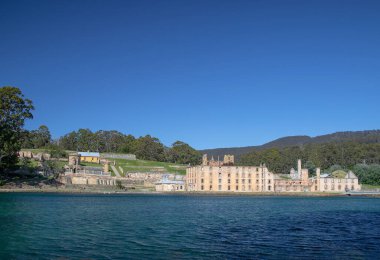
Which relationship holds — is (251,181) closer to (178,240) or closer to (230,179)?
(230,179)

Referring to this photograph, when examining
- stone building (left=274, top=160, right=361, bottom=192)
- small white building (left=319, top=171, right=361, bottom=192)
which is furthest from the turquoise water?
small white building (left=319, top=171, right=361, bottom=192)

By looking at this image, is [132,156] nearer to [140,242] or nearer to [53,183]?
[53,183]

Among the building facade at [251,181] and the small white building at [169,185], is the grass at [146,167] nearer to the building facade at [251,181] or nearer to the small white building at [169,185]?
the small white building at [169,185]

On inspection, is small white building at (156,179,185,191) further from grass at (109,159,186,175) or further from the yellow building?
the yellow building

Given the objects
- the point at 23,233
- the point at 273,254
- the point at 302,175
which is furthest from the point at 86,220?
the point at 302,175

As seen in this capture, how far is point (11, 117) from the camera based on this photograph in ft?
312

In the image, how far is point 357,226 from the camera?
131ft

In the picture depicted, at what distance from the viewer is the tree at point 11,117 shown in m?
94.1

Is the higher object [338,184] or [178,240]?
[338,184]

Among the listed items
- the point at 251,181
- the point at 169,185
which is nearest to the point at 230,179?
the point at 251,181

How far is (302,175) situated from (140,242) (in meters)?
128

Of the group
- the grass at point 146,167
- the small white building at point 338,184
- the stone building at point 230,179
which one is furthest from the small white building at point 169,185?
the small white building at point 338,184

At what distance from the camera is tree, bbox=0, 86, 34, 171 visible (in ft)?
309

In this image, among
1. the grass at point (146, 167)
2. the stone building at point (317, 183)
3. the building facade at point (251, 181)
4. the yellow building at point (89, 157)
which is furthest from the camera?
the yellow building at point (89, 157)
